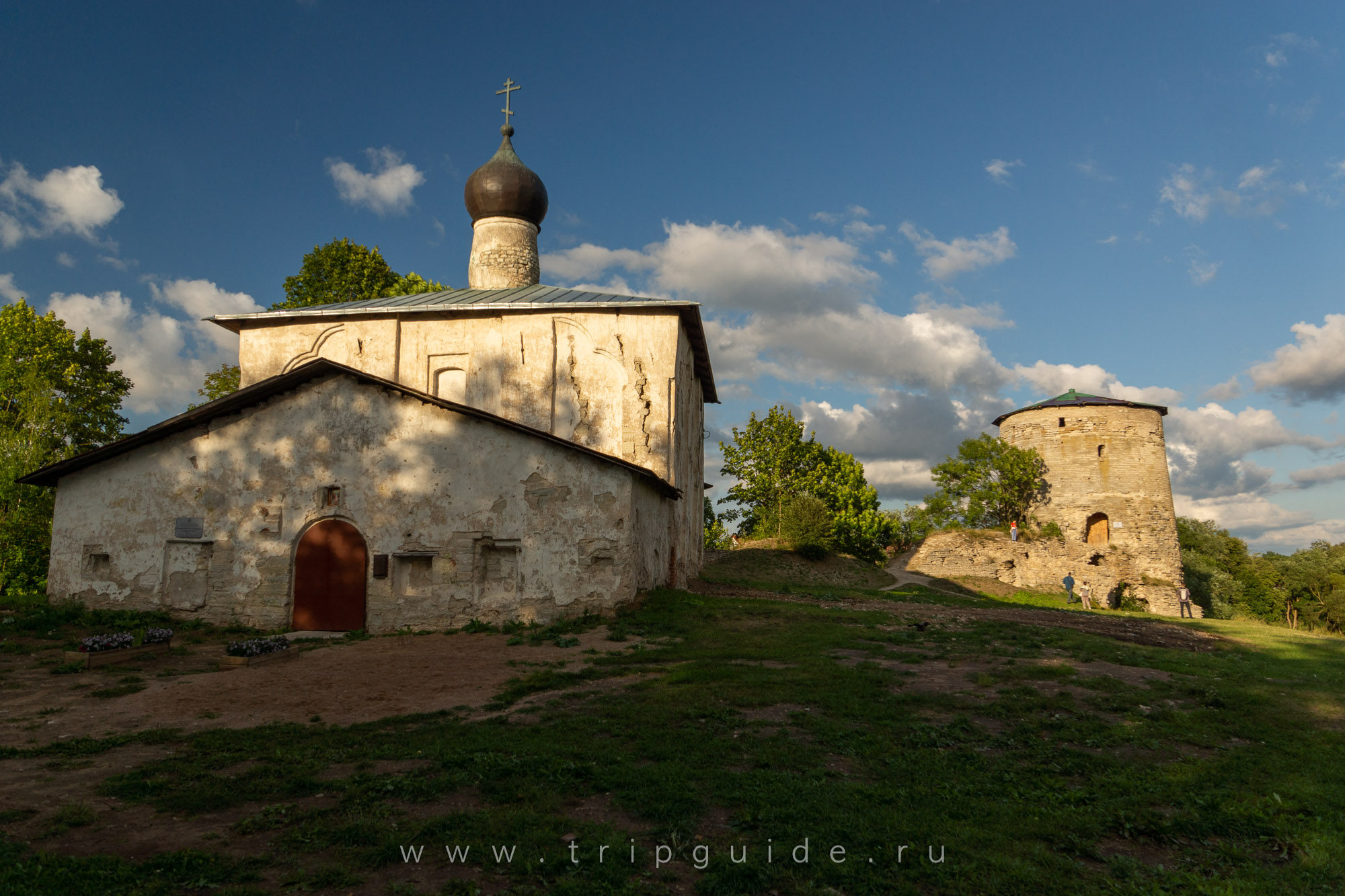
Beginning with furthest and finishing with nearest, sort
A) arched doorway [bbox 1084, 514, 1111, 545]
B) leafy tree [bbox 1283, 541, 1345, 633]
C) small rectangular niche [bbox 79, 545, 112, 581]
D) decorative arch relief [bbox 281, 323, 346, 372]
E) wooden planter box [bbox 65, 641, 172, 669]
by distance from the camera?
1. leafy tree [bbox 1283, 541, 1345, 633]
2. arched doorway [bbox 1084, 514, 1111, 545]
3. decorative arch relief [bbox 281, 323, 346, 372]
4. small rectangular niche [bbox 79, 545, 112, 581]
5. wooden planter box [bbox 65, 641, 172, 669]

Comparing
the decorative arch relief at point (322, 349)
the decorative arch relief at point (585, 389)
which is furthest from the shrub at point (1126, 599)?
the decorative arch relief at point (322, 349)

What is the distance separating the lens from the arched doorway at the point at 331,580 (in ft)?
41.1

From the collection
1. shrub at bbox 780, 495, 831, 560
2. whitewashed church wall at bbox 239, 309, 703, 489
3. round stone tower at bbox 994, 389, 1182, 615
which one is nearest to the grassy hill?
shrub at bbox 780, 495, 831, 560

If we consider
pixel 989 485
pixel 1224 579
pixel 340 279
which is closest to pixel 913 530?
pixel 989 485

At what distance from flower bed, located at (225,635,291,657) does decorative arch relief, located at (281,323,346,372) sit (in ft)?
38.1

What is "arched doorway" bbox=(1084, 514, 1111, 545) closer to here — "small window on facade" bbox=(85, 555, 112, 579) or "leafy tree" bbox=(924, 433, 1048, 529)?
"leafy tree" bbox=(924, 433, 1048, 529)

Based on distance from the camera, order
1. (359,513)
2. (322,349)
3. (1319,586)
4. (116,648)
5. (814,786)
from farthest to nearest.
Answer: (1319,586) → (322,349) → (359,513) → (116,648) → (814,786)

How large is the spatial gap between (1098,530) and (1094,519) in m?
0.56

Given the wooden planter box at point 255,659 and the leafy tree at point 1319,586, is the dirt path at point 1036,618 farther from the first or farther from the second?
the leafy tree at point 1319,586

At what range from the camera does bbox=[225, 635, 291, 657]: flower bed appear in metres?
9.69

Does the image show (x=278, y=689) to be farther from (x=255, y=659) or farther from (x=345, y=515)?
(x=345, y=515)

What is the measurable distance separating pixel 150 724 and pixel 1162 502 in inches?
1517

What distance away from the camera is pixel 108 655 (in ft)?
31.0

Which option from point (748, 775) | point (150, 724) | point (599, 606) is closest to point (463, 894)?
point (748, 775)
